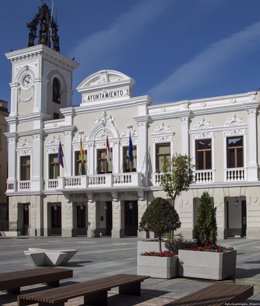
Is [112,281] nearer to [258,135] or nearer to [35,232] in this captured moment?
[258,135]

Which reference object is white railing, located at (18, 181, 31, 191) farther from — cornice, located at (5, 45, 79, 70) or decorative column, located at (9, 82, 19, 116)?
cornice, located at (5, 45, 79, 70)

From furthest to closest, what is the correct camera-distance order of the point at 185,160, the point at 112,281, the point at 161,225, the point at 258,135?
the point at 258,135 < the point at 185,160 < the point at 161,225 < the point at 112,281

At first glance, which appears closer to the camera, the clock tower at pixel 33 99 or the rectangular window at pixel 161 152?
the rectangular window at pixel 161 152

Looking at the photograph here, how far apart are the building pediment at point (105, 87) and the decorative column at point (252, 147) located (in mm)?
8976

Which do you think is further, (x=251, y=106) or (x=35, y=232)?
(x=35, y=232)

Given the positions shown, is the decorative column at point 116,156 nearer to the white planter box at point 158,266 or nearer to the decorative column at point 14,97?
the decorative column at point 14,97

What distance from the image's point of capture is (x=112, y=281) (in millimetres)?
9086

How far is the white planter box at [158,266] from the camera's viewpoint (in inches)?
463

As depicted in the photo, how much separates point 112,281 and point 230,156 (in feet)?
76.8

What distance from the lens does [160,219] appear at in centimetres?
1241

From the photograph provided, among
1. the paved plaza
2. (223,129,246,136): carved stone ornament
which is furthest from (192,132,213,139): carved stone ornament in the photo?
the paved plaza

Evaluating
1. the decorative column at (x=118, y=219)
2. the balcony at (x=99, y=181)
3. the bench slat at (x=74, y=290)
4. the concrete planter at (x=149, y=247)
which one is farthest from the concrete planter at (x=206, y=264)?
the decorative column at (x=118, y=219)

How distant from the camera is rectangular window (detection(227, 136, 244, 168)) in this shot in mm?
31078

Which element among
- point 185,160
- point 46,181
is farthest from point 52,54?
point 185,160
